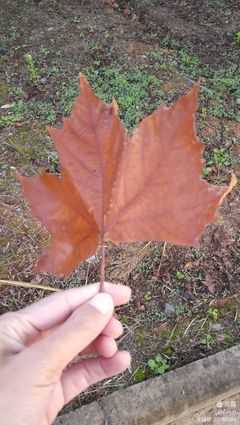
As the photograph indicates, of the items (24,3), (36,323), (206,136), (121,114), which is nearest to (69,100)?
(121,114)

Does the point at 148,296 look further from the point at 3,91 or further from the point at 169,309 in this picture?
the point at 3,91

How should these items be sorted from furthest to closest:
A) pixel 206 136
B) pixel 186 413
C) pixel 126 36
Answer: pixel 126 36, pixel 206 136, pixel 186 413

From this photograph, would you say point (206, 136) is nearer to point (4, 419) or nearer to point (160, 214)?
point (160, 214)

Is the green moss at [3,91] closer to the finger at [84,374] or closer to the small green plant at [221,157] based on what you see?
the small green plant at [221,157]

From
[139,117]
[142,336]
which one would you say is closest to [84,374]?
[142,336]

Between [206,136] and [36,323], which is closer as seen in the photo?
[36,323]

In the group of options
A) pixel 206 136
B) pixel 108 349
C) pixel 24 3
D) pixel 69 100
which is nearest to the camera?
pixel 108 349
